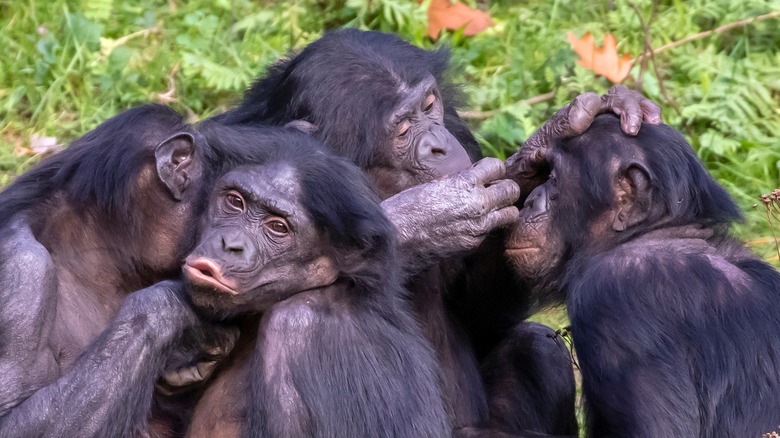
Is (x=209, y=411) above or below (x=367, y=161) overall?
below

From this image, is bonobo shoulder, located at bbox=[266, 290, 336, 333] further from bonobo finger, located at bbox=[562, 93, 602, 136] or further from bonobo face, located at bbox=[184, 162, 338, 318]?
bonobo finger, located at bbox=[562, 93, 602, 136]

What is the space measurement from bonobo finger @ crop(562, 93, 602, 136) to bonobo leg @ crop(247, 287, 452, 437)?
1362 millimetres

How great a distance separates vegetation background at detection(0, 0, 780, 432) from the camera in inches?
350

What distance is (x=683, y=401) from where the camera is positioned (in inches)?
218

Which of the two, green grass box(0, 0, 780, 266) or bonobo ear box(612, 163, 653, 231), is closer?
bonobo ear box(612, 163, 653, 231)

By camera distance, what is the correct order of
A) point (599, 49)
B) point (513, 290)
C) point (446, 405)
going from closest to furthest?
point (446, 405) < point (513, 290) < point (599, 49)

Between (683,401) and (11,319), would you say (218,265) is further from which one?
(683,401)

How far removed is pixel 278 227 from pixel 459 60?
3587 mm

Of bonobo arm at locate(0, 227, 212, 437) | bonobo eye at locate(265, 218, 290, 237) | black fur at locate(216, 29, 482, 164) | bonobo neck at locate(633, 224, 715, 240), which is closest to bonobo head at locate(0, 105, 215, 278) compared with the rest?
bonobo arm at locate(0, 227, 212, 437)

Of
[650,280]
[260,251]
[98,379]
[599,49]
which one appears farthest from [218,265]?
[599,49]

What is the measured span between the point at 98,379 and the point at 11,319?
0.43m

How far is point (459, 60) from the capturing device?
8.66 m

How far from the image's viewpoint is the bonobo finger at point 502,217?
Result: 595 centimetres

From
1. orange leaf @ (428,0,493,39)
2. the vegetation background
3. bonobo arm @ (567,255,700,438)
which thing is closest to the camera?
bonobo arm @ (567,255,700,438)
